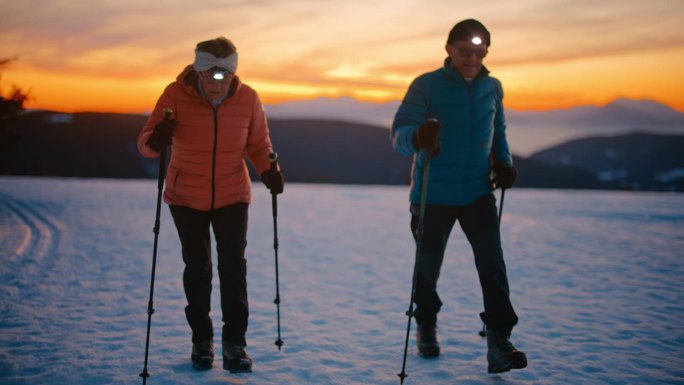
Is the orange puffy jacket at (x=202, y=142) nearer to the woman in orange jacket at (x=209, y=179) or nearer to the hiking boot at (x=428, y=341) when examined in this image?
the woman in orange jacket at (x=209, y=179)

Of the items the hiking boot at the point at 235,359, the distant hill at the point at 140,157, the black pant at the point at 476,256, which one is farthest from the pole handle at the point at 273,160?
the distant hill at the point at 140,157

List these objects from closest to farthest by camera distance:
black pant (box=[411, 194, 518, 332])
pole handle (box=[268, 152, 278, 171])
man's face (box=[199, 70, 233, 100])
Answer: man's face (box=[199, 70, 233, 100]), black pant (box=[411, 194, 518, 332]), pole handle (box=[268, 152, 278, 171])

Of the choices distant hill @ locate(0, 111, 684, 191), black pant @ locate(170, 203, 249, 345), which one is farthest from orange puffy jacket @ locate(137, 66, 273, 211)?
distant hill @ locate(0, 111, 684, 191)

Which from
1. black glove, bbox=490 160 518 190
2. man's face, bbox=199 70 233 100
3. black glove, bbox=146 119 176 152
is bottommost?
black glove, bbox=490 160 518 190

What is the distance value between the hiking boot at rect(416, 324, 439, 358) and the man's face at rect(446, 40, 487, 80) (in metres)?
1.98

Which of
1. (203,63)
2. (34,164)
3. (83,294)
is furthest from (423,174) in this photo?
(34,164)

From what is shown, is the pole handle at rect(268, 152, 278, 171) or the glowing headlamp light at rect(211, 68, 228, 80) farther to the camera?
the pole handle at rect(268, 152, 278, 171)

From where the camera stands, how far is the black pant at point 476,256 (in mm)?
3961

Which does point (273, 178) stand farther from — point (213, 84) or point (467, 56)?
point (467, 56)

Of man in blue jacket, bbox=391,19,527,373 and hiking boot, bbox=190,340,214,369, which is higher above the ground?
man in blue jacket, bbox=391,19,527,373

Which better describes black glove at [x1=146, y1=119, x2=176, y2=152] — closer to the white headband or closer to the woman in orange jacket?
the woman in orange jacket

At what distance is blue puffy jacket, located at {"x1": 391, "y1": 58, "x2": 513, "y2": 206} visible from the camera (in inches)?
162

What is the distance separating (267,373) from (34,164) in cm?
16599

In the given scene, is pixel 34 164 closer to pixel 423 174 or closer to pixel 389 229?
pixel 389 229
